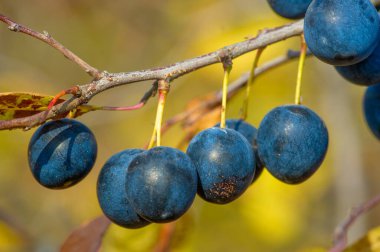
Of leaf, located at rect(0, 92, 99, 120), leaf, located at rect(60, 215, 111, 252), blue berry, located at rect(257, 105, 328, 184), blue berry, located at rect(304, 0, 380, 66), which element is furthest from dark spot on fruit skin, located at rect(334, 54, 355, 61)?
leaf, located at rect(60, 215, 111, 252)

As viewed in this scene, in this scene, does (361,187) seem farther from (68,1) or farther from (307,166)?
(68,1)

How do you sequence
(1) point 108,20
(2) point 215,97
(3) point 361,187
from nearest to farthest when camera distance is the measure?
(2) point 215,97 < (3) point 361,187 < (1) point 108,20

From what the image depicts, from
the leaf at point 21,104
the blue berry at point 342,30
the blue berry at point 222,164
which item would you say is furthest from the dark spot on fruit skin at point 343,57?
the leaf at point 21,104

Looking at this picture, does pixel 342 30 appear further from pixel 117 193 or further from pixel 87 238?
pixel 87 238

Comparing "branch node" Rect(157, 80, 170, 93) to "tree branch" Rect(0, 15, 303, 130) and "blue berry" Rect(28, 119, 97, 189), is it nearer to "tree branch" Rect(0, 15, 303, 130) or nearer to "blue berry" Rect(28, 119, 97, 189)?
"tree branch" Rect(0, 15, 303, 130)

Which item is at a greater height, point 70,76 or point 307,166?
point 307,166

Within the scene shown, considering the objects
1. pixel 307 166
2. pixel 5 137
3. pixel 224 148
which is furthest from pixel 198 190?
pixel 5 137

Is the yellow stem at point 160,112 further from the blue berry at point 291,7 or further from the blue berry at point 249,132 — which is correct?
the blue berry at point 291,7

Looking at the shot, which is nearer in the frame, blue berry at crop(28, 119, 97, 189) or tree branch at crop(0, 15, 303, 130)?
tree branch at crop(0, 15, 303, 130)
